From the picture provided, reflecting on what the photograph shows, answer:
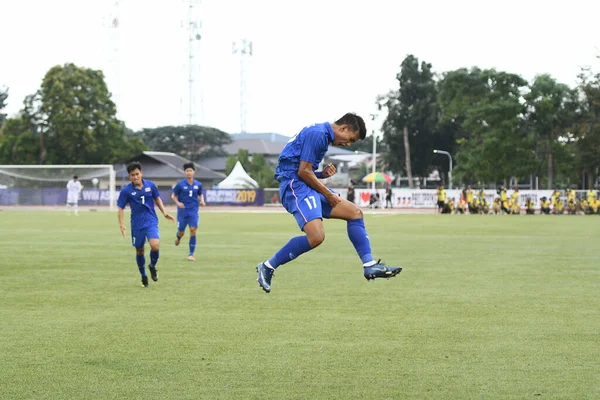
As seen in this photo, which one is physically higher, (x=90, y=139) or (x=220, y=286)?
(x=90, y=139)

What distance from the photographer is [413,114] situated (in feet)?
317

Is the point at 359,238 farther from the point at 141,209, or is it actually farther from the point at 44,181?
the point at 44,181

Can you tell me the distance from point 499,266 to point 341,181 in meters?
99.4

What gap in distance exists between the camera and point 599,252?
20.8m

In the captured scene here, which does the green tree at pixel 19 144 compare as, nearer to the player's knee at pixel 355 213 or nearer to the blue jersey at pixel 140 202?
the blue jersey at pixel 140 202

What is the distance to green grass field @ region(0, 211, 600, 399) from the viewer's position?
6730 millimetres

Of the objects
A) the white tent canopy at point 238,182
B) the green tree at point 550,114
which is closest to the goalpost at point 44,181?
the white tent canopy at point 238,182

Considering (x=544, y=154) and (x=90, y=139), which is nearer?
(x=544, y=154)

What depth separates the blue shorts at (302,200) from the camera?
8.98m

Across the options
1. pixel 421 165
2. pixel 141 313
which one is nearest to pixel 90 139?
pixel 421 165

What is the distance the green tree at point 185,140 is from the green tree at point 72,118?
30032 millimetres

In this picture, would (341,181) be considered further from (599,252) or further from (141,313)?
(141,313)

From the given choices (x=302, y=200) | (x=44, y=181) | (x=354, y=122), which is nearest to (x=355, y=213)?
(x=302, y=200)

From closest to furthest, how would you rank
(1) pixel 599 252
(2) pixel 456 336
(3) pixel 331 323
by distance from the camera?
1. (2) pixel 456 336
2. (3) pixel 331 323
3. (1) pixel 599 252
